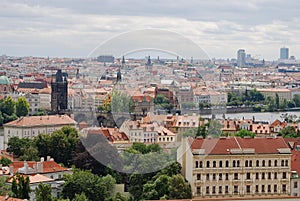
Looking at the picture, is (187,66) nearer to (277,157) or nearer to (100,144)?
(100,144)

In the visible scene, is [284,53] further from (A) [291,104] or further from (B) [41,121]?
(B) [41,121]

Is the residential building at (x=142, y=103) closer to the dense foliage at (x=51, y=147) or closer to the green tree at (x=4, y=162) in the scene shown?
the green tree at (x=4, y=162)

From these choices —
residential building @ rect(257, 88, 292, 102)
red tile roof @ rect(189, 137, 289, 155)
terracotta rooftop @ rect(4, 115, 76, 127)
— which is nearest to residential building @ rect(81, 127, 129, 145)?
red tile roof @ rect(189, 137, 289, 155)

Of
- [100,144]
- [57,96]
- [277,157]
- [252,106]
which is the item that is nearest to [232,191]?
[277,157]

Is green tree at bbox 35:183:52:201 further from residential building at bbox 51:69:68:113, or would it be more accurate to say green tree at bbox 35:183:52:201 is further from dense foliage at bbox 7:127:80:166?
residential building at bbox 51:69:68:113

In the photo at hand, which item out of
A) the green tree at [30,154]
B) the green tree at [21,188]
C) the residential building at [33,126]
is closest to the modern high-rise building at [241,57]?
the residential building at [33,126]

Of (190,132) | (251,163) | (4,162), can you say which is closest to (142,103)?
(190,132)
